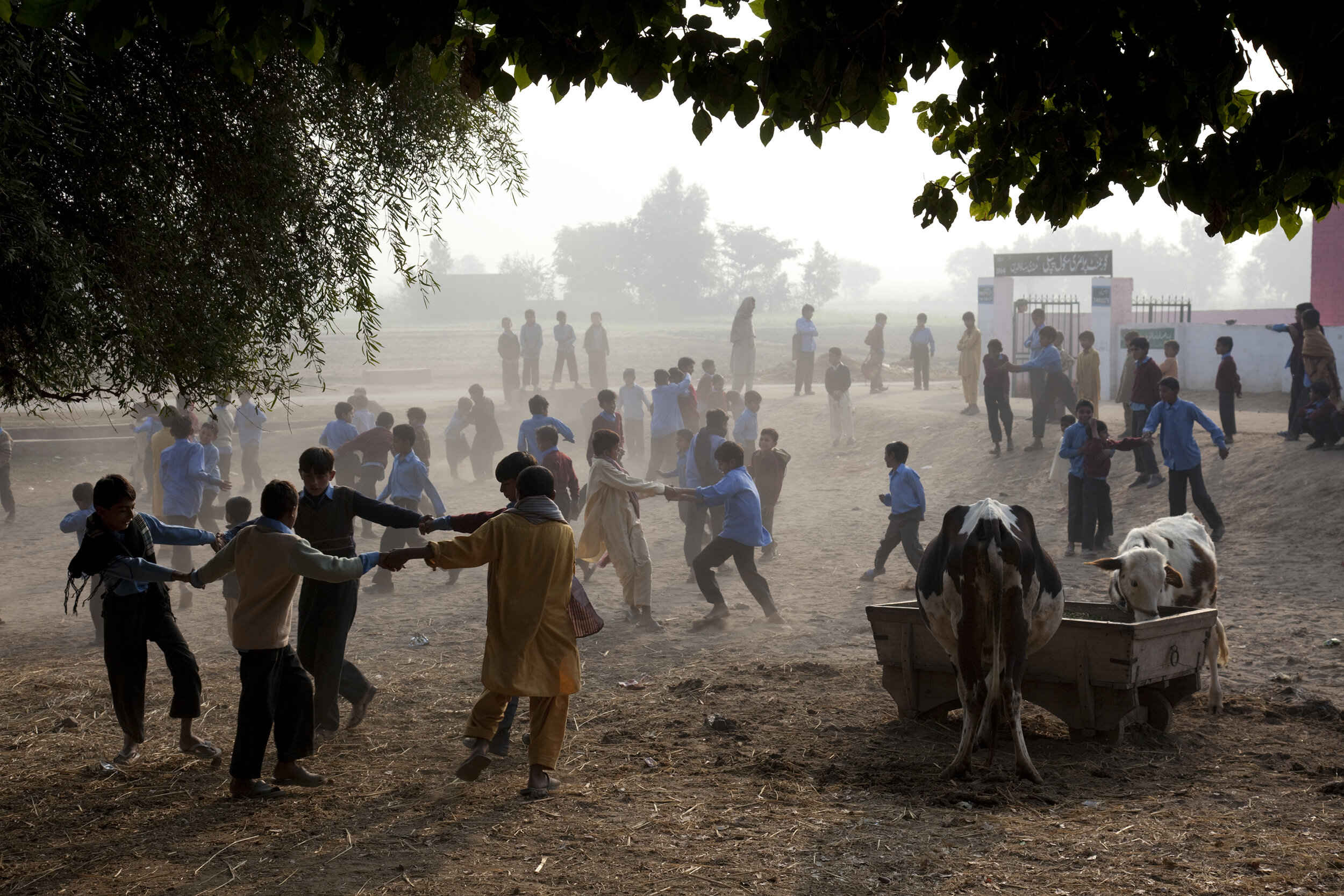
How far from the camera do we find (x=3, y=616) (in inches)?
455

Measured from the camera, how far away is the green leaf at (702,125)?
463 cm

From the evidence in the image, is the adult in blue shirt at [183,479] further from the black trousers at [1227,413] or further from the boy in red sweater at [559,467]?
the black trousers at [1227,413]

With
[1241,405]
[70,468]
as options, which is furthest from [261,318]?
[1241,405]

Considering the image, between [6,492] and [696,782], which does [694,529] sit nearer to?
[696,782]

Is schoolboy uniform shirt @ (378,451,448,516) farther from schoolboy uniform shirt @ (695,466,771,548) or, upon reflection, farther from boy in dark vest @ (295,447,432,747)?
boy in dark vest @ (295,447,432,747)

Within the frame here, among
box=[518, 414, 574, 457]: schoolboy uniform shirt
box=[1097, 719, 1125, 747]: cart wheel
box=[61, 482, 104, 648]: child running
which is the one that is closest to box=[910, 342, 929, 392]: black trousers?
box=[518, 414, 574, 457]: schoolboy uniform shirt

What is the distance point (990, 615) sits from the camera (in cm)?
607

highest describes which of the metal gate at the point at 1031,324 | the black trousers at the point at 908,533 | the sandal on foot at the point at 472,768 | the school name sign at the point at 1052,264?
the school name sign at the point at 1052,264

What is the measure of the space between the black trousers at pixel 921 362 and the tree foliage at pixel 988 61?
858 inches

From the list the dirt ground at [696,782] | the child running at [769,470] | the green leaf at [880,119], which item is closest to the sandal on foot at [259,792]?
the dirt ground at [696,782]

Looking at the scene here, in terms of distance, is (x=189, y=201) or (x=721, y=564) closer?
(x=189, y=201)

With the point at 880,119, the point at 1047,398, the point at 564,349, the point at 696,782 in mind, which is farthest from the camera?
the point at 564,349

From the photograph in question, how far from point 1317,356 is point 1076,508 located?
4518 mm

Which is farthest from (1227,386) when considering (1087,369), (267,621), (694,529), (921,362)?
(267,621)
